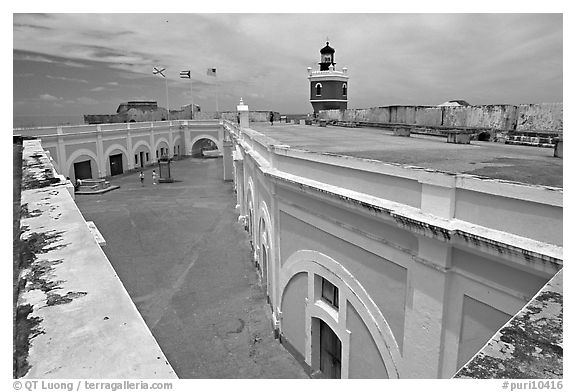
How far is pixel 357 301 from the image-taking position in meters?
5.76

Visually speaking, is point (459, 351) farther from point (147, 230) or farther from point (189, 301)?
point (147, 230)

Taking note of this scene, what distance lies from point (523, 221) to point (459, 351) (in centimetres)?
172

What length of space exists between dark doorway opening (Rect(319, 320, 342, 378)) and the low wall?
6488mm

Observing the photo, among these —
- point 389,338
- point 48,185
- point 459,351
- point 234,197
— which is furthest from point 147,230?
point 459,351

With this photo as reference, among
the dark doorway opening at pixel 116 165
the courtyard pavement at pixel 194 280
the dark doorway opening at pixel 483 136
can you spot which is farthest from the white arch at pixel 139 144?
the dark doorway opening at pixel 483 136

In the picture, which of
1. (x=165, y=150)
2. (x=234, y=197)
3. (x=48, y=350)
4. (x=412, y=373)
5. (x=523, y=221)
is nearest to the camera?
(x=48, y=350)

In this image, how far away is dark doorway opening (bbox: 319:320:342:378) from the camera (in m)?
6.88

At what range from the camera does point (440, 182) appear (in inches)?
161

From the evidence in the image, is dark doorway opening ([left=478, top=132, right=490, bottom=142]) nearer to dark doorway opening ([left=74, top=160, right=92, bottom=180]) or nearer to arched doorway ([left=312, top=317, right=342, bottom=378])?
arched doorway ([left=312, top=317, right=342, bottom=378])

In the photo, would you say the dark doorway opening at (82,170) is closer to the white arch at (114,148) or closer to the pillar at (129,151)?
the white arch at (114,148)

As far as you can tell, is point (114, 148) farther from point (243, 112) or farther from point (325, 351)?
point (325, 351)

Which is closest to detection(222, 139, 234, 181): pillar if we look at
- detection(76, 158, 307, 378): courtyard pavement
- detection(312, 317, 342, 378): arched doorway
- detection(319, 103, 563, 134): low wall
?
detection(76, 158, 307, 378): courtyard pavement

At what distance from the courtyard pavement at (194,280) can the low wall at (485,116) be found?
7727 mm

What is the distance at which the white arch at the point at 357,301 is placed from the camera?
206 inches
